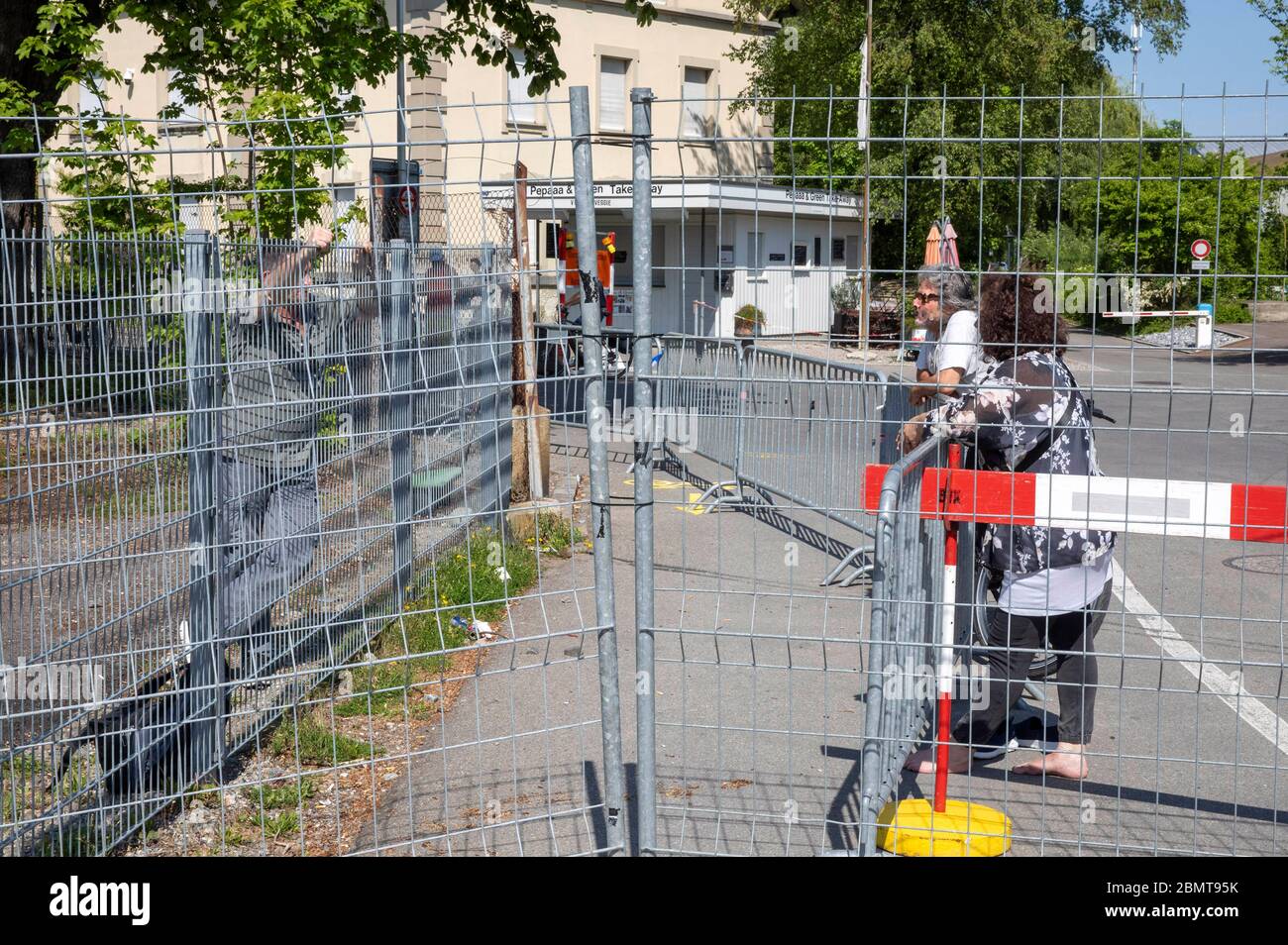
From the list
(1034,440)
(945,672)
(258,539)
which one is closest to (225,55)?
(258,539)

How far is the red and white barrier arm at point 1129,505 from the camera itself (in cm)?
368

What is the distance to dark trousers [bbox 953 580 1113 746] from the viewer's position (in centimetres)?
495

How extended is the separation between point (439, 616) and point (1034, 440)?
9.31 feet

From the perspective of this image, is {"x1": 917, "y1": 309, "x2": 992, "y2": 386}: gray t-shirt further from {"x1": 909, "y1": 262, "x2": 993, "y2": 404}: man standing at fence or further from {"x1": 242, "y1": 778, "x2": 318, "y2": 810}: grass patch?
{"x1": 242, "y1": 778, "x2": 318, "y2": 810}: grass patch

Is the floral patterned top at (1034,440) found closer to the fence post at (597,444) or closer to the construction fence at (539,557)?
the construction fence at (539,557)

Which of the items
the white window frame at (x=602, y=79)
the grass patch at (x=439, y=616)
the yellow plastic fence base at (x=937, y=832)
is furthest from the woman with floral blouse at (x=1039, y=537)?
the white window frame at (x=602, y=79)

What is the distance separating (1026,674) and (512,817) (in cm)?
217

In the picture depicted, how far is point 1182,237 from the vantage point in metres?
Answer: 4.77

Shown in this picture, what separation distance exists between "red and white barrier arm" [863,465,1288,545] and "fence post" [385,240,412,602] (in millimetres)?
2833

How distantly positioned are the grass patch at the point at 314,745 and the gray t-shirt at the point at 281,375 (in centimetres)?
112

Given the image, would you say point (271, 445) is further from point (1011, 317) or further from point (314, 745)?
point (1011, 317)

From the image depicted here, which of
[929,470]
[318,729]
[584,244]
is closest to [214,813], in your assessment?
[318,729]

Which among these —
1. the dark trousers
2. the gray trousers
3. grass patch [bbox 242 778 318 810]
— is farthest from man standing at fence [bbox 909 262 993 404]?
grass patch [bbox 242 778 318 810]

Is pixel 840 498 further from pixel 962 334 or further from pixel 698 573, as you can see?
pixel 962 334
